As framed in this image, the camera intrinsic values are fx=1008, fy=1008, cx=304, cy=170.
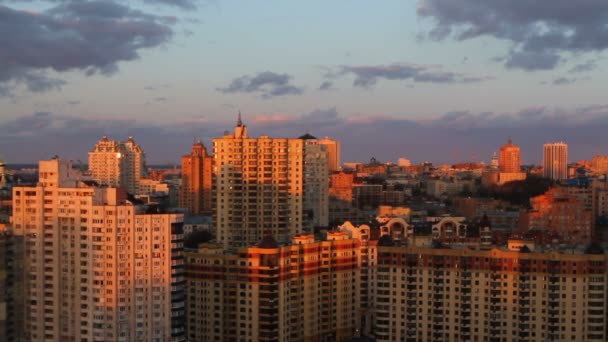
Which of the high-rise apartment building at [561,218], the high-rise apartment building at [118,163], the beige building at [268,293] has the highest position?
the high-rise apartment building at [118,163]

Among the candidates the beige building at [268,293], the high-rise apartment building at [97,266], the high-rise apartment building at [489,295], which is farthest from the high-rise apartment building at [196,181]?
the high-rise apartment building at [97,266]

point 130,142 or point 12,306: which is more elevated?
point 130,142

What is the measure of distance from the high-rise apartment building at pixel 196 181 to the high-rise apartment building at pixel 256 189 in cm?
1968

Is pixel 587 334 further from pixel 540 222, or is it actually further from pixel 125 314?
pixel 540 222

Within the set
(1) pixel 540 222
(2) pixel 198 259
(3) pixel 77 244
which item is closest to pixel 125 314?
(3) pixel 77 244

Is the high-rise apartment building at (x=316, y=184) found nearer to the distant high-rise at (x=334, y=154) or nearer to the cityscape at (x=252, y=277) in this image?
the cityscape at (x=252, y=277)

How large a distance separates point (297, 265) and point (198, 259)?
2415mm

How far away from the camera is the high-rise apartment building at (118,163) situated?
5778 centimetres

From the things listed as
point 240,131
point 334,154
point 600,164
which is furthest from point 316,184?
point 600,164

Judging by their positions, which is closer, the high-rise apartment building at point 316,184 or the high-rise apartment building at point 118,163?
the high-rise apartment building at point 316,184

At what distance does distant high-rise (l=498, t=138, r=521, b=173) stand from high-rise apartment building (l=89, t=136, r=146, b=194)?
29.9 metres

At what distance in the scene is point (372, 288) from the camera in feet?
90.5

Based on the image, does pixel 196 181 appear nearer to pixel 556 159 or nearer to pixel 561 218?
pixel 561 218

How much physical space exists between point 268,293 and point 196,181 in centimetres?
2884
